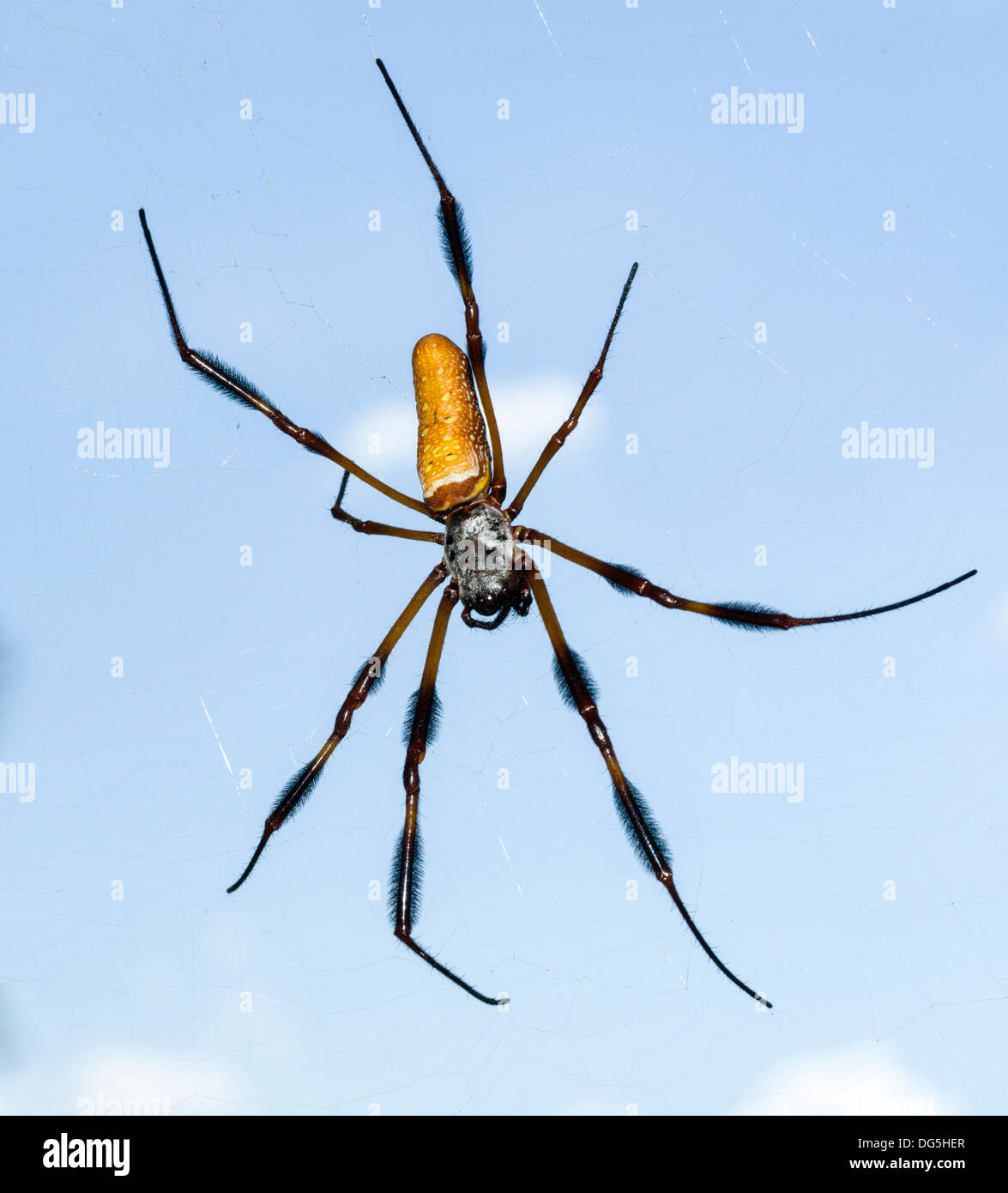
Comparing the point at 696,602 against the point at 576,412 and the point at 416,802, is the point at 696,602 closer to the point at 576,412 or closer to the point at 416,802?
the point at 576,412

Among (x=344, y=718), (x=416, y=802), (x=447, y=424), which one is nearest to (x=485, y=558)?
(x=447, y=424)

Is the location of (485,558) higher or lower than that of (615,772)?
higher

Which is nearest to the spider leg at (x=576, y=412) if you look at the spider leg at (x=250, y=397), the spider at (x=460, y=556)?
the spider at (x=460, y=556)

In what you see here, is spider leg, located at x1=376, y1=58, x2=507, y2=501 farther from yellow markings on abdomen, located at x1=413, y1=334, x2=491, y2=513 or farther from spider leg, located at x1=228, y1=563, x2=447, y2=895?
spider leg, located at x1=228, y1=563, x2=447, y2=895

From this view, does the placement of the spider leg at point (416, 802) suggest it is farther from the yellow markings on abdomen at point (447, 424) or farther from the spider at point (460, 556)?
the yellow markings on abdomen at point (447, 424)
